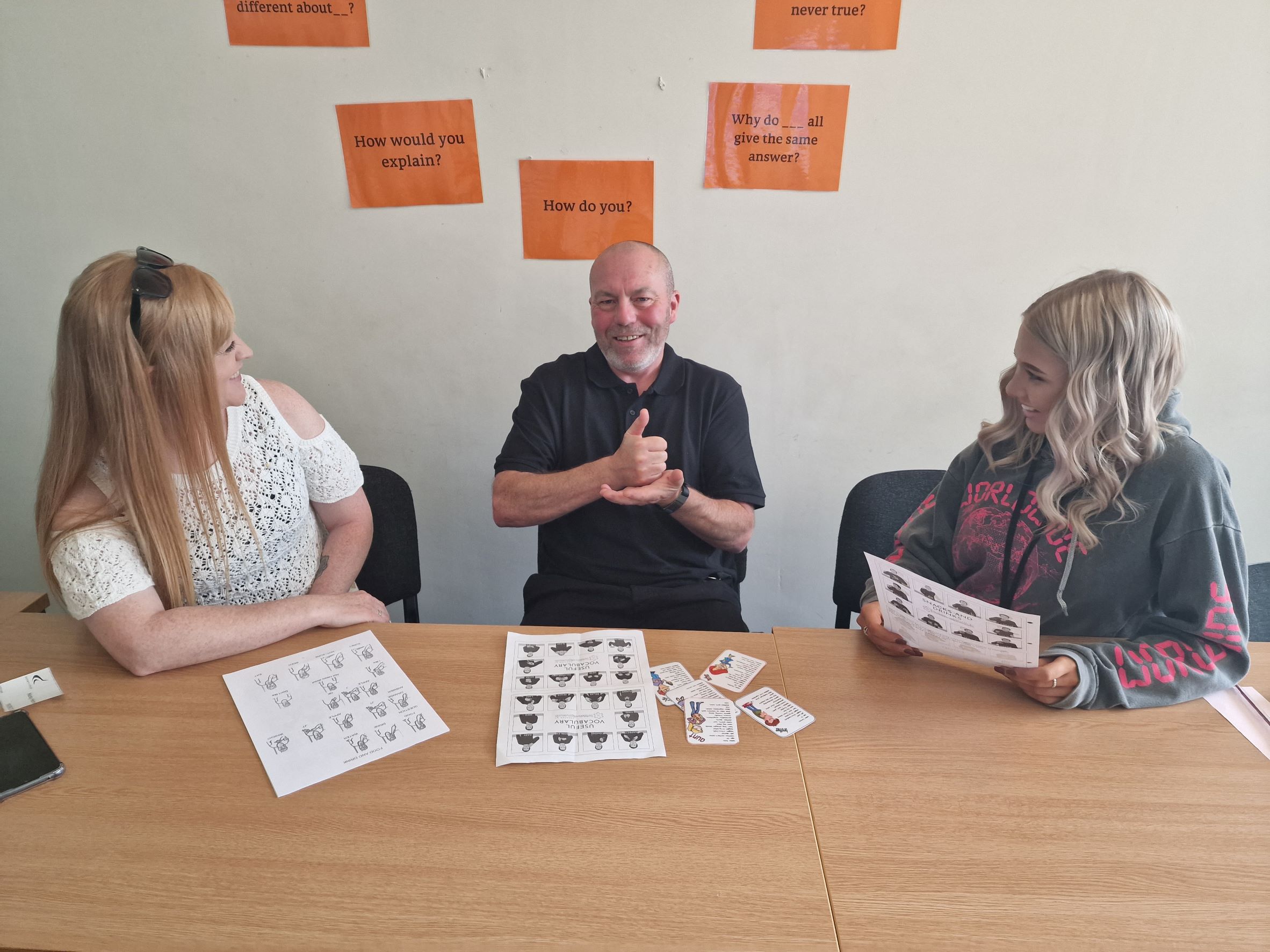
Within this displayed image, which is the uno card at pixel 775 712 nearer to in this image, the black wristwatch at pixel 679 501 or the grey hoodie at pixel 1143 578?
the grey hoodie at pixel 1143 578

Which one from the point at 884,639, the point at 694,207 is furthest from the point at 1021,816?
the point at 694,207

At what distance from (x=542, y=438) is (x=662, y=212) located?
0.76 m

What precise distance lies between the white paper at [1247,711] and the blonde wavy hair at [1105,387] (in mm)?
320

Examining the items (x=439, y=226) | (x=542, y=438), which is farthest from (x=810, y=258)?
(x=439, y=226)

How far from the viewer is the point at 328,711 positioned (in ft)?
3.85

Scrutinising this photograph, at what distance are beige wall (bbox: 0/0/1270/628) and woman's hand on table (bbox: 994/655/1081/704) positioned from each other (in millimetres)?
1208

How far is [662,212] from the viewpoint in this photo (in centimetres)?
210

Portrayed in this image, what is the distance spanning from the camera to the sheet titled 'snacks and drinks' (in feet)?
3.57

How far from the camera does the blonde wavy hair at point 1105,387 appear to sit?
121 cm

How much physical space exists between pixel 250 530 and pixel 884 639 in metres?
1.25

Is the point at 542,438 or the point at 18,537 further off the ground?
the point at 542,438

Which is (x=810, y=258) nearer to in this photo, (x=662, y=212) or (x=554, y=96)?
(x=662, y=212)

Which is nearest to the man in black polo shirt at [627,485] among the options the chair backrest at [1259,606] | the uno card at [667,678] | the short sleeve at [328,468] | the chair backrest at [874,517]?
the chair backrest at [874,517]

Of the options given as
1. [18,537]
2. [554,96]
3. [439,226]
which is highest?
[554,96]
